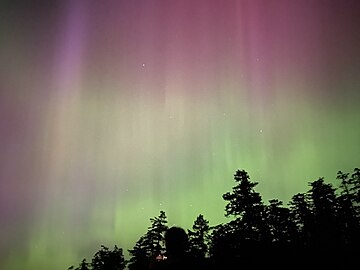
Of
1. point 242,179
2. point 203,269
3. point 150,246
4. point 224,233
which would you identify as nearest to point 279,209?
point 242,179

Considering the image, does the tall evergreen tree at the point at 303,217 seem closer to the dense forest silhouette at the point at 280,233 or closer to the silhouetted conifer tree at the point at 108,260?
the dense forest silhouette at the point at 280,233

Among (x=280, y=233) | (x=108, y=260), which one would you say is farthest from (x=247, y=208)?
(x=108, y=260)

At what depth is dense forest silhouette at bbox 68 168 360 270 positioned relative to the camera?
91.1ft

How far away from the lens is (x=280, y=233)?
3644 centimetres

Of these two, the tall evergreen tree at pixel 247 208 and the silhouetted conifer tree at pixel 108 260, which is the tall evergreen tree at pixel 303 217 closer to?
the tall evergreen tree at pixel 247 208

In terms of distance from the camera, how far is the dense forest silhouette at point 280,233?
2777cm

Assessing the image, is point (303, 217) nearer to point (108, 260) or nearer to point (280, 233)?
point (280, 233)

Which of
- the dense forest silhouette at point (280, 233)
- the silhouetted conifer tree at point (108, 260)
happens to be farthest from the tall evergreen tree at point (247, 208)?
the silhouetted conifer tree at point (108, 260)

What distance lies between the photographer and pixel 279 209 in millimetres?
40312

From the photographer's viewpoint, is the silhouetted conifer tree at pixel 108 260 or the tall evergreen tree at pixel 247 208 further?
the silhouetted conifer tree at pixel 108 260

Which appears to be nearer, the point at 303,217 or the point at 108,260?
the point at 303,217

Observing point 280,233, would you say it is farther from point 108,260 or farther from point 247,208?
point 108,260

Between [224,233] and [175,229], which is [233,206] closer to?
[224,233]

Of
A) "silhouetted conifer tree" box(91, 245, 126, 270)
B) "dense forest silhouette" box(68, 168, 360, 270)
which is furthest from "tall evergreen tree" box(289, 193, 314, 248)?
"silhouetted conifer tree" box(91, 245, 126, 270)
